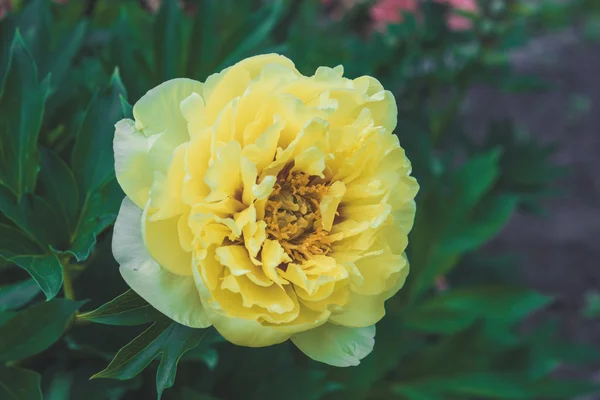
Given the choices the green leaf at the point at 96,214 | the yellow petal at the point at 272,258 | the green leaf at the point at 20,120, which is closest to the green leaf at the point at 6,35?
the green leaf at the point at 20,120

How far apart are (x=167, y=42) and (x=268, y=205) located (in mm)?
438

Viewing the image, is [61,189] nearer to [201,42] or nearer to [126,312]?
[126,312]

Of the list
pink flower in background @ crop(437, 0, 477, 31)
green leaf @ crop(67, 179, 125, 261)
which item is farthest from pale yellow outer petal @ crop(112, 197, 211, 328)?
pink flower in background @ crop(437, 0, 477, 31)

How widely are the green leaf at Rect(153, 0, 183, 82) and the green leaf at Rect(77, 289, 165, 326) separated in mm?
435

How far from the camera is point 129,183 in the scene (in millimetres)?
466

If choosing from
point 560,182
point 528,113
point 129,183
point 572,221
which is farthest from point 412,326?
point 528,113

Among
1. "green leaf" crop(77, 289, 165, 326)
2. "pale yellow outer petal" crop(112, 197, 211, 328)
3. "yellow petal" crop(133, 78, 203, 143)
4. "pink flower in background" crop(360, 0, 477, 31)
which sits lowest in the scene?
"pink flower in background" crop(360, 0, 477, 31)

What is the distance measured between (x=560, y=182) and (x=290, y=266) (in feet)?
7.50

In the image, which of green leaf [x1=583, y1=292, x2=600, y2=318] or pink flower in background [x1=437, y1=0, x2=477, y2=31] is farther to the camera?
green leaf [x1=583, y1=292, x2=600, y2=318]

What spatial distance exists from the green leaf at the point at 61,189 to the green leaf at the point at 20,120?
0.01m

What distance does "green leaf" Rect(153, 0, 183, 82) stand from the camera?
2.82 feet

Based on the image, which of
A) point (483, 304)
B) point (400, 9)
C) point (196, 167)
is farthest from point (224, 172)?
point (400, 9)

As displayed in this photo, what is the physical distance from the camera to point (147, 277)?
47 cm

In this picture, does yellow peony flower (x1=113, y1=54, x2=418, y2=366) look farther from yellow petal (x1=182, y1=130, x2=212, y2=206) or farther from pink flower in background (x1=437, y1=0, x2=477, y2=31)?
pink flower in background (x1=437, y1=0, x2=477, y2=31)
